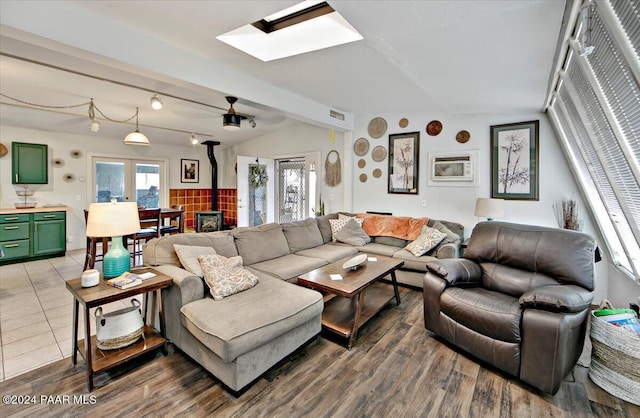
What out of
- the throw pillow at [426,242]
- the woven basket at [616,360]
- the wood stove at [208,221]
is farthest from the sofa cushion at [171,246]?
the woven basket at [616,360]

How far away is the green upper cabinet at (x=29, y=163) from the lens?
191 inches

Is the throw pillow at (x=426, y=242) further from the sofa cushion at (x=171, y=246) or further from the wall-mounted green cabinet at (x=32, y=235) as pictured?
the wall-mounted green cabinet at (x=32, y=235)

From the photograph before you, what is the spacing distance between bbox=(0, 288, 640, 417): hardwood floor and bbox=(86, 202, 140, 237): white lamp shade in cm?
101

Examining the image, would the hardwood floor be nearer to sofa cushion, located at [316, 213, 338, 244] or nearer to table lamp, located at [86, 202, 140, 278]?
table lamp, located at [86, 202, 140, 278]

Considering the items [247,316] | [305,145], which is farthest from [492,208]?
[305,145]

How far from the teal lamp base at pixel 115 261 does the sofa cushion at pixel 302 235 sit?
6.29 ft

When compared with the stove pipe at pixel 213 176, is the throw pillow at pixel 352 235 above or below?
below

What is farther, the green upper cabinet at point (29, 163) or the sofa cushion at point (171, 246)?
the green upper cabinet at point (29, 163)

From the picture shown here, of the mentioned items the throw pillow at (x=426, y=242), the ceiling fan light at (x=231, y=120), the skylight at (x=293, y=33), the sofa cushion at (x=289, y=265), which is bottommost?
the sofa cushion at (x=289, y=265)

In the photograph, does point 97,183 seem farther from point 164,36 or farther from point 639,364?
point 639,364

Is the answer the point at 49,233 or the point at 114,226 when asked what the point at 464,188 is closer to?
the point at 114,226

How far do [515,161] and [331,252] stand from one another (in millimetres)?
2737

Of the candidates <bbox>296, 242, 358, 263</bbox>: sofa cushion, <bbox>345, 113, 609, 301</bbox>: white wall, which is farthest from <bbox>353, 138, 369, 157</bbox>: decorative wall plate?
<bbox>296, 242, 358, 263</bbox>: sofa cushion

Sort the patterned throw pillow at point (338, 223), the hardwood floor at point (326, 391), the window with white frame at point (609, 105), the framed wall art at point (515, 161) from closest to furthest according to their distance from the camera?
the window with white frame at point (609, 105)
the hardwood floor at point (326, 391)
the framed wall art at point (515, 161)
the patterned throw pillow at point (338, 223)
